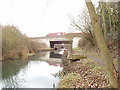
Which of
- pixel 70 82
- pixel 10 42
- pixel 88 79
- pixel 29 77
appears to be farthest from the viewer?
pixel 10 42

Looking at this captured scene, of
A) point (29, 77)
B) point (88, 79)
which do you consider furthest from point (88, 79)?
point (29, 77)

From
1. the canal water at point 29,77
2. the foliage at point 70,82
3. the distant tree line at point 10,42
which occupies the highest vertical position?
the distant tree line at point 10,42

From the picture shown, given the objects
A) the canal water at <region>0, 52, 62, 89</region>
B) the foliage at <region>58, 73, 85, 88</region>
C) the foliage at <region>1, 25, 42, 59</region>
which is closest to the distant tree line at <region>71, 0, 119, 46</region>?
the canal water at <region>0, 52, 62, 89</region>

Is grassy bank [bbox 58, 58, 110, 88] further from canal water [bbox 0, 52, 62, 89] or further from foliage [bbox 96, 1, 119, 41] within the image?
foliage [bbox 96, 1, 119, 41]

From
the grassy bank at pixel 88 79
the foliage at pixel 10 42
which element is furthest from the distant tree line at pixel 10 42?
the grassy bank at pixel 88 79

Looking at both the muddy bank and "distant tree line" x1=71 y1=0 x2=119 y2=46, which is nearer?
the muddy bank

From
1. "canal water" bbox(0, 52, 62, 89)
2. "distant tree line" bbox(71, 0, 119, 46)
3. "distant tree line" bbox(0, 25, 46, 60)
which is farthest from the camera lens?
"distant tree line" bbox(0, 25, 46, 60)

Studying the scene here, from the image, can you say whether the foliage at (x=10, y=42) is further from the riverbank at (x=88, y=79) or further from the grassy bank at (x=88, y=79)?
the grassy bank at (x=88, y=79)

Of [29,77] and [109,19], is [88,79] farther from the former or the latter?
[109,19]

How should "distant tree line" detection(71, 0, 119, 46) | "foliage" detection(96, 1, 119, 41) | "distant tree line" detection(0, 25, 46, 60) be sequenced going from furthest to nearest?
"distant tree line" detection(0, 25, 46, 60)
"foliage" detection(96, 1, 119, 41)
"distant tree line" detection(71, 0, 119, 46)

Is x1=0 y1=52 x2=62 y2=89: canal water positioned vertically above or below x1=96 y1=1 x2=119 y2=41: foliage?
below

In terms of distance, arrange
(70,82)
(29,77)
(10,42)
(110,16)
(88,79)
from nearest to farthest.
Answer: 1. (88,79)
2. (70,82)
3. (29,77)
4. (110,16)
5. (10,42)

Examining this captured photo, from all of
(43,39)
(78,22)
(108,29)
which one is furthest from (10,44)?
(43,39)

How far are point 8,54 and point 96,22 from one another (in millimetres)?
20381
